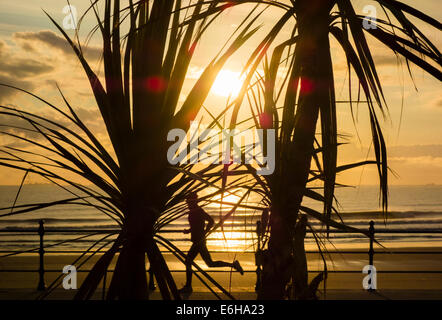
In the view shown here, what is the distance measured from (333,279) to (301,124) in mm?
10470

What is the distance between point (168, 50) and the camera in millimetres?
2203

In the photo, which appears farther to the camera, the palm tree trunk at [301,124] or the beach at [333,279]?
the beach at [333,279]

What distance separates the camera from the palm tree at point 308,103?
6.70ft

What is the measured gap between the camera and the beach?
23.0 ft

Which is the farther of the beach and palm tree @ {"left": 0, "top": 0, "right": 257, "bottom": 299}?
the beach

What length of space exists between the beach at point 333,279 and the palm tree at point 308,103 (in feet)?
1.09

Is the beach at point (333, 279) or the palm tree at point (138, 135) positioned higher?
the palm tree at point (138, 135)

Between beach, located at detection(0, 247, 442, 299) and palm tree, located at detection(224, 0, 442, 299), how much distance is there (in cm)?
33

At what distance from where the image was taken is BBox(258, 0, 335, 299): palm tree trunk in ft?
7.23

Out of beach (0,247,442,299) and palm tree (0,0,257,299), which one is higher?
palm tree (0,0,257,299)

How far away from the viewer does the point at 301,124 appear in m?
2.21

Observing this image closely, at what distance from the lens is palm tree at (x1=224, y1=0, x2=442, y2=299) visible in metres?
2.04
